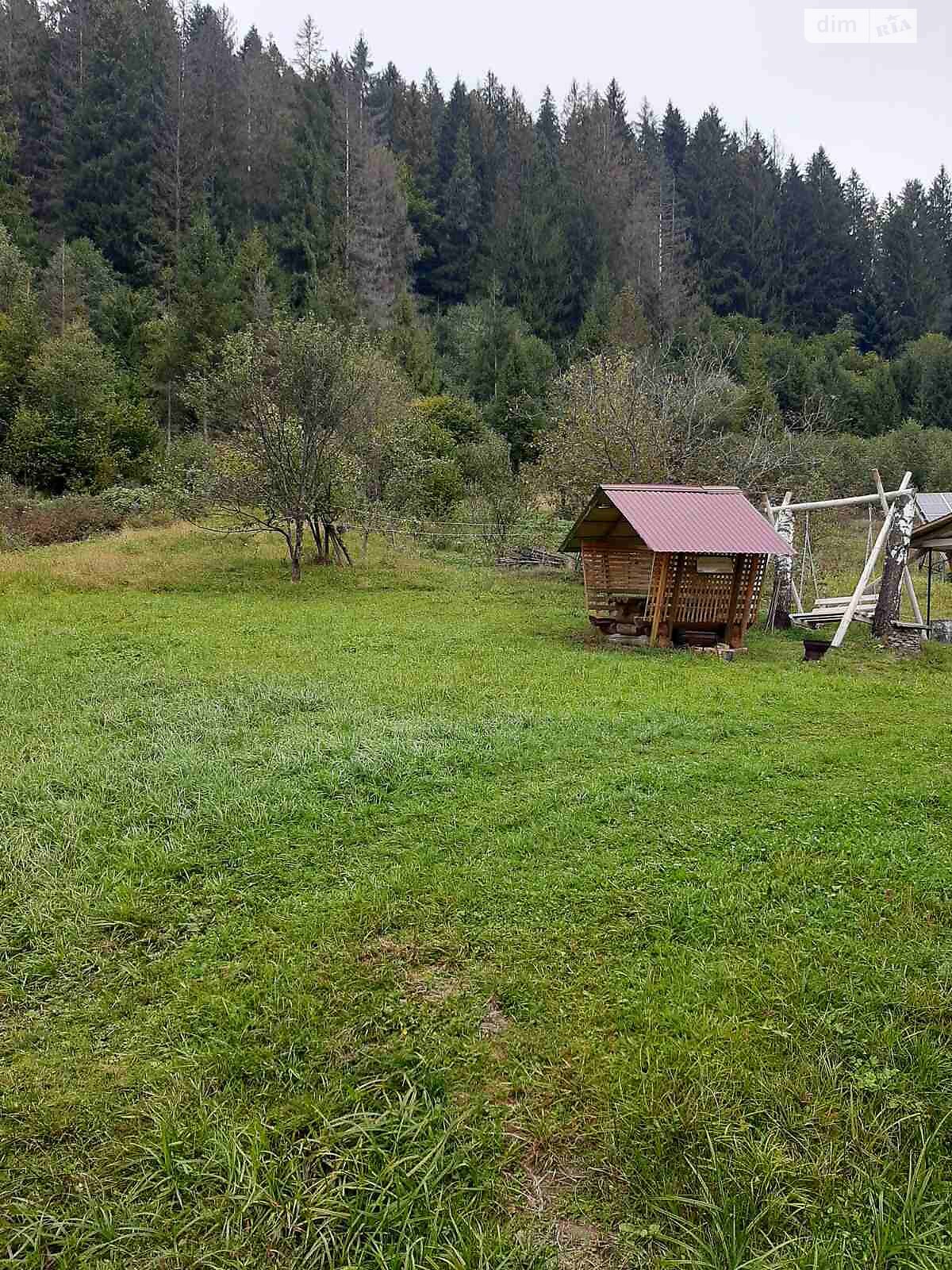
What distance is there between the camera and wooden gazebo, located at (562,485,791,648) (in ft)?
38.9

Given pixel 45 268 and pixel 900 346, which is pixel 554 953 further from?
pixel 900 346

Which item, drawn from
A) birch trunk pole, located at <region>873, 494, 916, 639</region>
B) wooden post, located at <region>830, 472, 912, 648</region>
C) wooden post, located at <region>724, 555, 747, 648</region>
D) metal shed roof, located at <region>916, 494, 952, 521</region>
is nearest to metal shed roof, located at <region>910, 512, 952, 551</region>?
birch trunk pole, located at <region>873, 494, 916, 639</region>

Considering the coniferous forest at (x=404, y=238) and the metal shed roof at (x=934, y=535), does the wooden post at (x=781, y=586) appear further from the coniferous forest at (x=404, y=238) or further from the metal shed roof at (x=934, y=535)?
the coniferous forest at (x=404, y=238)

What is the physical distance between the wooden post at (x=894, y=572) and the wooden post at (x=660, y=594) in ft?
11.0

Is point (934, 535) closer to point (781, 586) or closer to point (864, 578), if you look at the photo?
point (864, 578)

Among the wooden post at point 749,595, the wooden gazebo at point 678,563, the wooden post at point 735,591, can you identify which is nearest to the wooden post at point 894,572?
the wooden gazebo at point 678,563

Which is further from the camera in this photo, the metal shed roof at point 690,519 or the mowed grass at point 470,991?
the metal shed roof at point 690,519

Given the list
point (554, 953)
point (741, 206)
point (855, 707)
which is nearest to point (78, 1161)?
point (554, 953)

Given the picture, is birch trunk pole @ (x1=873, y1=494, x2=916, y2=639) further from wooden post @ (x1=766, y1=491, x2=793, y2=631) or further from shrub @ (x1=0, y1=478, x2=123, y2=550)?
shrub @ (x1=0, y1=478, x2=123, y2=550)

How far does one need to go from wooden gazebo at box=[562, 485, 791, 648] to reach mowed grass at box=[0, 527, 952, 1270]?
4929 mm

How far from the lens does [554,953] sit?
12.1 feet

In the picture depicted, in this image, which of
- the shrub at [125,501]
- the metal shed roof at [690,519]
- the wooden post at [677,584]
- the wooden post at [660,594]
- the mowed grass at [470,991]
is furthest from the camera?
the shrub at [125,501]

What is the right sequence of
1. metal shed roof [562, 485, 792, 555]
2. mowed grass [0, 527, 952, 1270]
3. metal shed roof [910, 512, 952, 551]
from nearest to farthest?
mowed grass [0, 527, 952, 1270], metal shed roof [562, 485, 792, 555], metal shed roof [910, 512, 952, 551]

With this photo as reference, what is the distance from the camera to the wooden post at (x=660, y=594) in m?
12.3
